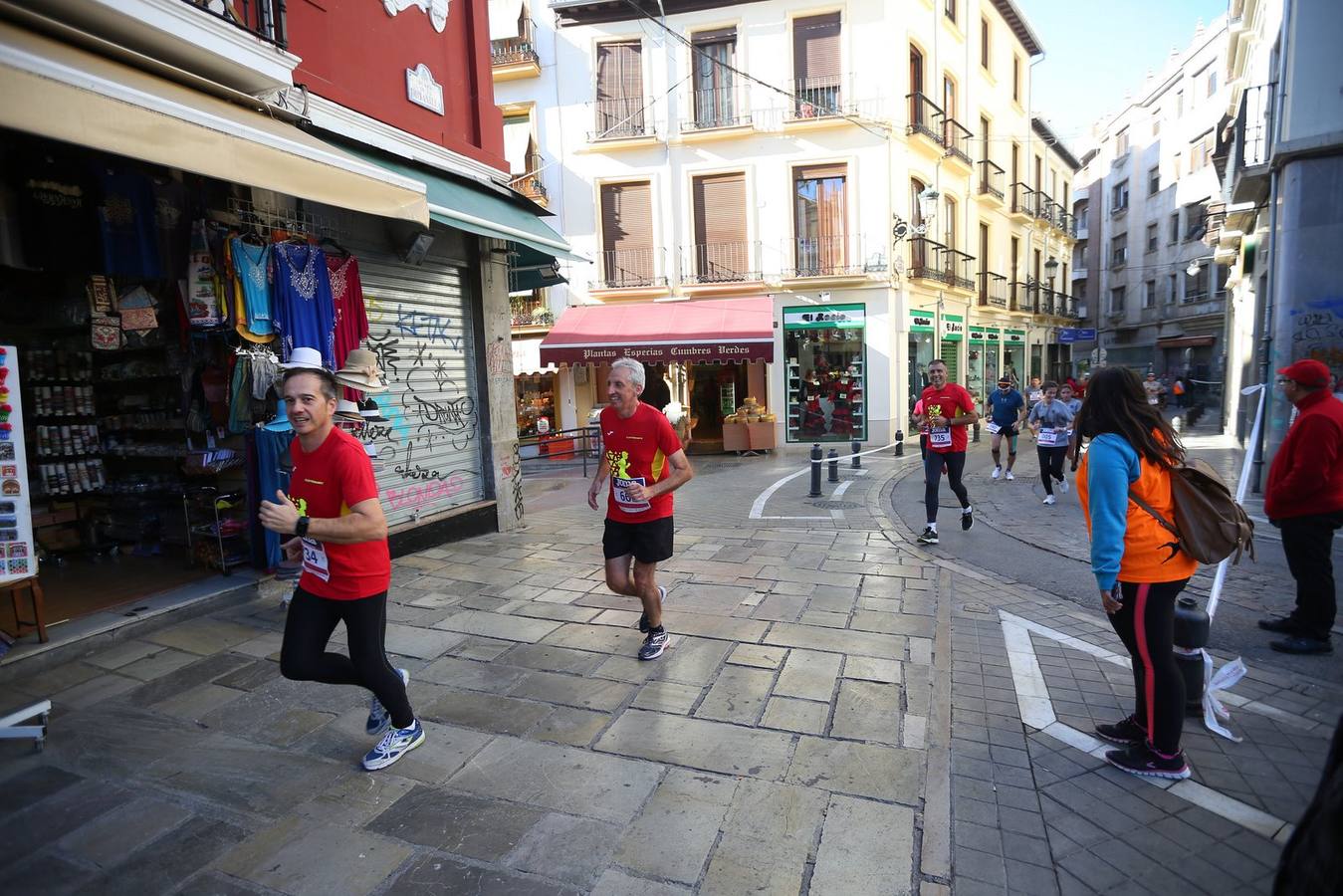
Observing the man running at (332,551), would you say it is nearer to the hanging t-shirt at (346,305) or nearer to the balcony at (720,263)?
the hanging t-shirt at (346,305)

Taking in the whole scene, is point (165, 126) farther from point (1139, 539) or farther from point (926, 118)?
point (926, 118)

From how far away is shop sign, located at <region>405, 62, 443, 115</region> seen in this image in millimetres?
7090

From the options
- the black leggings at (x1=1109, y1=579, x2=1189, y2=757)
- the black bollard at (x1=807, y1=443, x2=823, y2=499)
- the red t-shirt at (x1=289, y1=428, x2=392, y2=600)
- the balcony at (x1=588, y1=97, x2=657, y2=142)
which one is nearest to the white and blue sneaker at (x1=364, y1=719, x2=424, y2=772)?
the red t-shirt at (x1=289, y1=428, x2=392, y2=600)

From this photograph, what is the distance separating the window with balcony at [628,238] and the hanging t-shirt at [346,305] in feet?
43.6

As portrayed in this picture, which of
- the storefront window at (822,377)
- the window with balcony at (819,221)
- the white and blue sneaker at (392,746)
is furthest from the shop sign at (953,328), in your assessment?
the white and blue sneaker at (392,746)

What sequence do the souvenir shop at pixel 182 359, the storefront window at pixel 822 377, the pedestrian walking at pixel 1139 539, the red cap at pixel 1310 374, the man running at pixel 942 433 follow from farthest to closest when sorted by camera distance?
1. the storefront window at pixel 822 377
2. the man running at pixel 942 433
3. the souvenir shop at pixel 182 359
4. the red cap at pixel 1310 374
5. the pedestrian walking at pixel 1139 539

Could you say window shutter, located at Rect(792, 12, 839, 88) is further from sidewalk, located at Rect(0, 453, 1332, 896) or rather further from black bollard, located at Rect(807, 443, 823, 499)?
sidewalk, located at Rect(0, 453, 1332, 896)

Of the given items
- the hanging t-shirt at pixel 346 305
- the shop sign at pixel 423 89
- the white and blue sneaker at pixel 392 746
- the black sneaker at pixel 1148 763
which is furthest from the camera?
the shop sign at pixel 423 89

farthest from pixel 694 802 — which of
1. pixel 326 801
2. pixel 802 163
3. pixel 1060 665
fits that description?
pixel 802 163

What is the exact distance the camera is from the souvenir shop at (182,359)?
4.61 metres

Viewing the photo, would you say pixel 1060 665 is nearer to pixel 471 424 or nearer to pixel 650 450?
pixel 650 450

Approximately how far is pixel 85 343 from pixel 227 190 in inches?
97.8

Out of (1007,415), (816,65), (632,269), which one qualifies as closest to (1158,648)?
(1007,415)

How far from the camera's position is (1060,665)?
14.2ft
